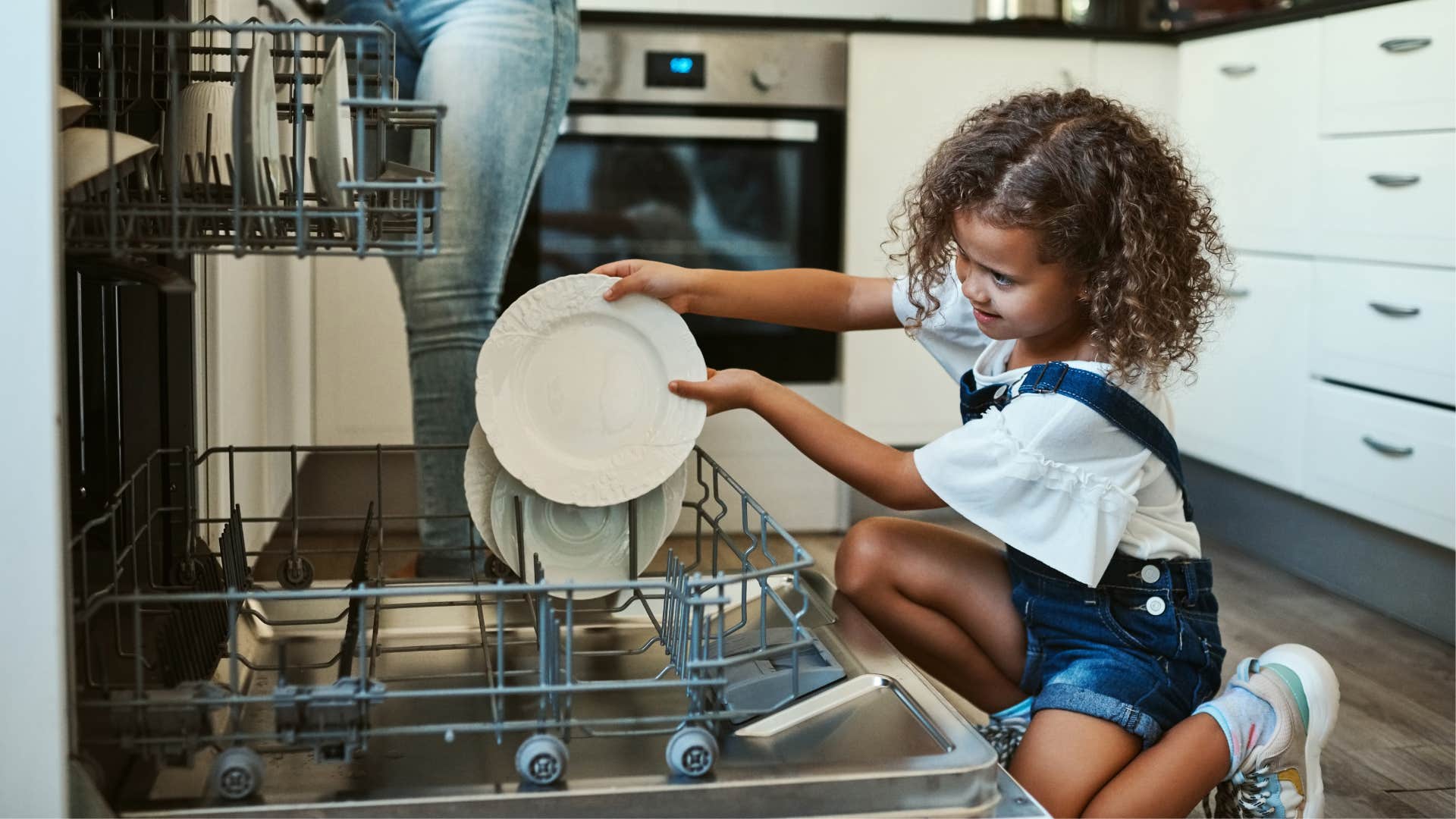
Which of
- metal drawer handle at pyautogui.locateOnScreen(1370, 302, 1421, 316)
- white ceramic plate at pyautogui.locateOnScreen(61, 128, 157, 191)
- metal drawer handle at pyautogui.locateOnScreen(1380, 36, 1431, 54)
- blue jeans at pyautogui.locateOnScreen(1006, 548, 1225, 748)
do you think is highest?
metal drawer handle at pyautogui.locateOnScreen(1380, 36, 1431, 54)

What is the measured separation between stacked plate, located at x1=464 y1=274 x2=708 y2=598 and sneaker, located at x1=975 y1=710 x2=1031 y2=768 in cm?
36

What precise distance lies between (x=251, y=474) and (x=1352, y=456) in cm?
162

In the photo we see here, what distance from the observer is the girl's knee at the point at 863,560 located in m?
1.27

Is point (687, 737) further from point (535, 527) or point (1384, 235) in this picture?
point (1384, 235)

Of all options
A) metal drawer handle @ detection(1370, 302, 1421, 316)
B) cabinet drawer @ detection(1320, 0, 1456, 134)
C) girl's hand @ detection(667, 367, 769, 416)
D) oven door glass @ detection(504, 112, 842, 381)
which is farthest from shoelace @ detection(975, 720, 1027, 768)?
oven door glass @ detection(504, 112, 842, 381)

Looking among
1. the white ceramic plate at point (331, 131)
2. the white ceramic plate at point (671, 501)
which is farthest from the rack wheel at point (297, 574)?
the white ceramic plate at point (331, 131)

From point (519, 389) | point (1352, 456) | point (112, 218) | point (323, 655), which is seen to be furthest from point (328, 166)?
point (1352, 456)

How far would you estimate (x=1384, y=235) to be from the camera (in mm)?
2059

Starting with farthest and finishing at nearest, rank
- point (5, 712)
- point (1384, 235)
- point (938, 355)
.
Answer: point (1384, 235) → point (938, 355) → point (5, 712)

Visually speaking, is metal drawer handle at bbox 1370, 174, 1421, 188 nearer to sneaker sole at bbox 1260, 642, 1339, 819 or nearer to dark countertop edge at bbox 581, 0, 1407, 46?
dark countertop edge at bbox 581, 0, 1407, 46

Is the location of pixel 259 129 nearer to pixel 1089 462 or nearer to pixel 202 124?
pixel 202 124

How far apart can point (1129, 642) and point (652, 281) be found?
0.50 metres

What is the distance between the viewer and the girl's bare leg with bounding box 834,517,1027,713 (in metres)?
1.28

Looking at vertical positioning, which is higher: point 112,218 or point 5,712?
point 112,218
